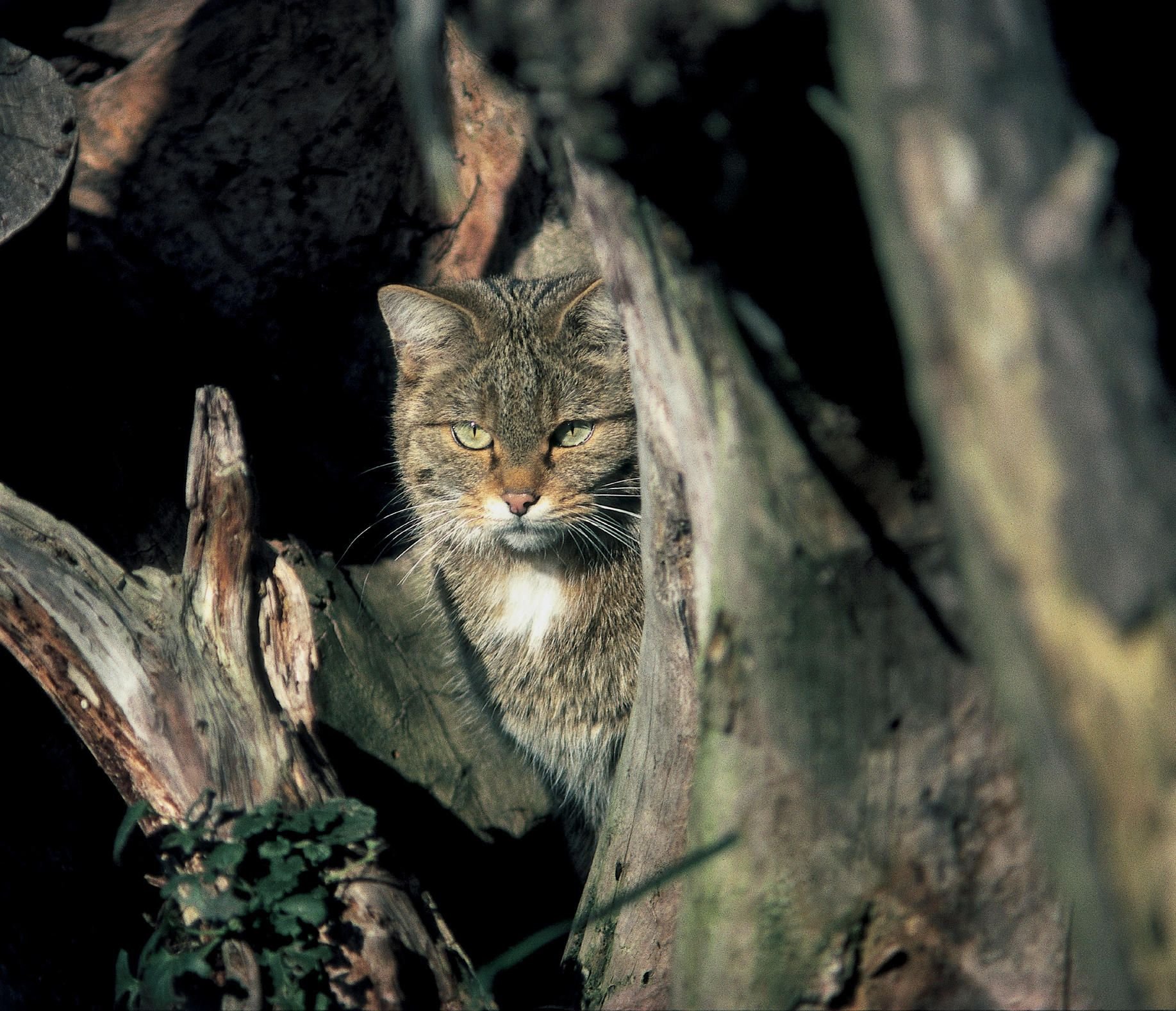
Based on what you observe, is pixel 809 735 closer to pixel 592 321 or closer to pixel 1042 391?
pixel 1042 391

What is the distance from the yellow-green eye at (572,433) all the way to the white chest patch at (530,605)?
40cm

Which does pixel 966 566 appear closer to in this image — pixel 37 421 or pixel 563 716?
pixel 563 716

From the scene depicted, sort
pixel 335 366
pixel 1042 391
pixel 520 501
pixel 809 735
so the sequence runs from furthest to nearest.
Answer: pixel 335 366 < pixel 520 501 < pixel 809 735 < pixel 1042 391

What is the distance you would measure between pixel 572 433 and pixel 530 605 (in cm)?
55

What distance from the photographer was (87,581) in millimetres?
2516

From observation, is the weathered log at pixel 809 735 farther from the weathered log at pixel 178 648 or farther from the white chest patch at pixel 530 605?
the white chest patch at pixel 530 605

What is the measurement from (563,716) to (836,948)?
61.8 inches

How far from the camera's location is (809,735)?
1614mm

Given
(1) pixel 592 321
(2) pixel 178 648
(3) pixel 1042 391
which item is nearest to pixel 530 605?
(1) pixel 592 321

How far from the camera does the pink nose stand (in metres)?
2.93

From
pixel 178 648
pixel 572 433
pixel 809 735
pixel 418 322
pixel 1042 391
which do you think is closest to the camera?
pixel 1042 391

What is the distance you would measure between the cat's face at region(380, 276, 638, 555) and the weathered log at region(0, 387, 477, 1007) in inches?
27.5

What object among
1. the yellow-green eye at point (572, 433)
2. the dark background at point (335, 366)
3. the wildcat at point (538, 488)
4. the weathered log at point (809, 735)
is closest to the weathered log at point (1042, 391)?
the dark background at point (335, 366)

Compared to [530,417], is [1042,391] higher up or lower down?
higher up
